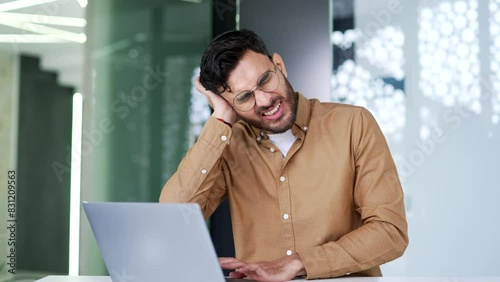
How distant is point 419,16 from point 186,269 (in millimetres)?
3107

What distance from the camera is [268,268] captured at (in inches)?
71.5

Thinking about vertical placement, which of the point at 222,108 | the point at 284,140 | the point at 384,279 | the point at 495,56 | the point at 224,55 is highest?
the point at 495,56

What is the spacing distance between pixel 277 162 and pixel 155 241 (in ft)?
2.82

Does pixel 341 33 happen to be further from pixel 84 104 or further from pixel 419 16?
pixel 84 104

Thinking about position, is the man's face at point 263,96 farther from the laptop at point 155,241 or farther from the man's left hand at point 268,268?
the laptop at point 155,241

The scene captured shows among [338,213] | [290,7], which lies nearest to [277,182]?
[338,213]

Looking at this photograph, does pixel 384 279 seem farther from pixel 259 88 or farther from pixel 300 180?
pixel 259 88

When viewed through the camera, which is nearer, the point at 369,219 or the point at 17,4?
the point at 369,219

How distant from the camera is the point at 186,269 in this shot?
1.43 metres

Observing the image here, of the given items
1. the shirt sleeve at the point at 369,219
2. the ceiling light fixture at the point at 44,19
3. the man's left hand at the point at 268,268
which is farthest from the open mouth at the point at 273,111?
the ceiling light fixture at the point at 44,19

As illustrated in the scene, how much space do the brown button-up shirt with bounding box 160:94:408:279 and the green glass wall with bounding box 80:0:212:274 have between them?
1294 millimetres

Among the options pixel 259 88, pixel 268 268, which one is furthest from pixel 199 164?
pixel 268 268

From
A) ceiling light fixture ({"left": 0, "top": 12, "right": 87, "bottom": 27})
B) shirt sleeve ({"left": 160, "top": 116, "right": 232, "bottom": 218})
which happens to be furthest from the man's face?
ceiling light fixture ({"left": 0, "top": 12, "right": 87, "bottom": 27})

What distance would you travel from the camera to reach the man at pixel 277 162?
2.18 meters
